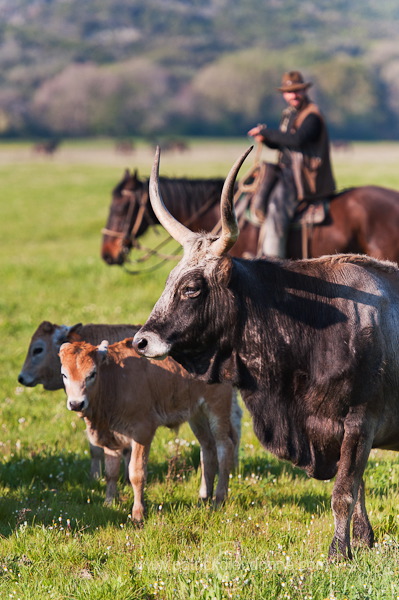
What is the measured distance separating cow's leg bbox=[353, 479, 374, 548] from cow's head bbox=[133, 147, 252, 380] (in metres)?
1.64

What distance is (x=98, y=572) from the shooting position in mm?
→ 5547

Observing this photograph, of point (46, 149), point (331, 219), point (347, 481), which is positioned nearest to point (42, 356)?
point (347, 481)

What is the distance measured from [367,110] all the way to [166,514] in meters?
194

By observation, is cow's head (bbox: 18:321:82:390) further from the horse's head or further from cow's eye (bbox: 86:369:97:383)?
the horse's head

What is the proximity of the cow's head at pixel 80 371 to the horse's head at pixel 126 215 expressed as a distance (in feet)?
21.6

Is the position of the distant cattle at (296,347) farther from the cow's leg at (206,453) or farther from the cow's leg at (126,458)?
the cow's leg at (126,458)

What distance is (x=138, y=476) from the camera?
7129mm

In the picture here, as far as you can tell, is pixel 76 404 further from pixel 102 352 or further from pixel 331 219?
pixel 331 219

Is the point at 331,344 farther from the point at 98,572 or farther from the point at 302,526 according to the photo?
the point at 98,572

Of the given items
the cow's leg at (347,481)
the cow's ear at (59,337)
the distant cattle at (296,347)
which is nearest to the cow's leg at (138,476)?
the distant cattle at (296,347)

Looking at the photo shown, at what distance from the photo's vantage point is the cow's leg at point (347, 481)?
5.54 m

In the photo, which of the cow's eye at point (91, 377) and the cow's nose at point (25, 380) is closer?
the cow's eye at point (91, 377)

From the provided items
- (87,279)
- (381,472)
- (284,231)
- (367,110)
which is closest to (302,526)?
(381,472)

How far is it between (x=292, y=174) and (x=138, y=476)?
6326mm
